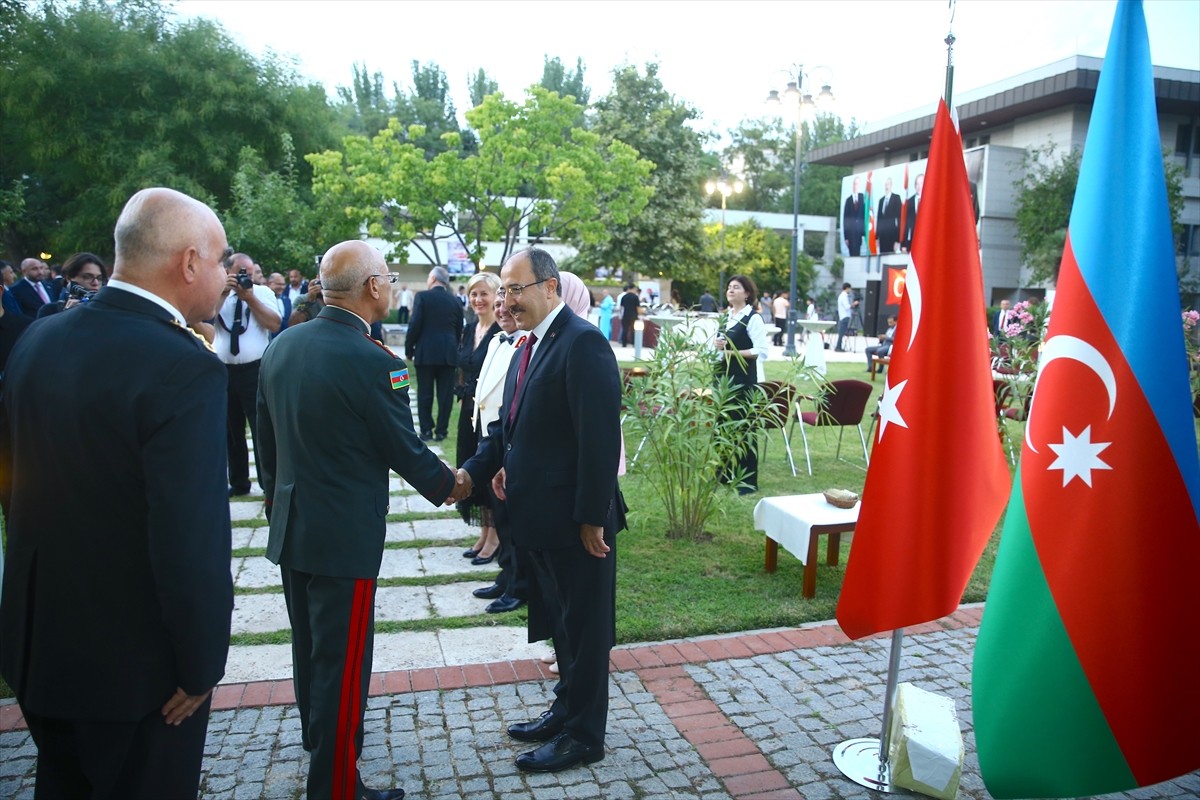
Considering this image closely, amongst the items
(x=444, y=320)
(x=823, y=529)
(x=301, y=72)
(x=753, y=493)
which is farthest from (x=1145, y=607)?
(x=301, y=72)

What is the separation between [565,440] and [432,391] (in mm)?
7054

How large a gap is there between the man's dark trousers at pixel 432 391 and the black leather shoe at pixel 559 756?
6.68 metres

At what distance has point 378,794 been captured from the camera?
3.01 meters

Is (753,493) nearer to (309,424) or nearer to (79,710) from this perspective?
(309,424)

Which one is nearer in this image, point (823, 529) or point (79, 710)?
point (79, 710)

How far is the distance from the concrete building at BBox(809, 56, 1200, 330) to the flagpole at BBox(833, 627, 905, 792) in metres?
28.7

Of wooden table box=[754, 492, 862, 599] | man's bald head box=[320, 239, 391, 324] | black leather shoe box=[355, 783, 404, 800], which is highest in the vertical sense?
man's bald head box=[320, 239, 391, 324]

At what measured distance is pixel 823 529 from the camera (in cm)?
513

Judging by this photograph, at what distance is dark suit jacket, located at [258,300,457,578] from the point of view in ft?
9.14

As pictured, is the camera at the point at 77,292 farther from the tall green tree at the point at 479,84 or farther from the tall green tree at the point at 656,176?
the tall green tree at the point at 479,84

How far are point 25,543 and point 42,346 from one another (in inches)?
18.3

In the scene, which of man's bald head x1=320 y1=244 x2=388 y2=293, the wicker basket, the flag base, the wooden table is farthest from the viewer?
the wicker basket

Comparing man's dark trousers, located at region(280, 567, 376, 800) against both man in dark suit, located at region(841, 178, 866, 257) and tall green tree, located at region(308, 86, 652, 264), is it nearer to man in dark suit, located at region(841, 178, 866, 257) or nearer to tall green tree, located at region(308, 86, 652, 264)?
tall green tree, located at region(308, 86, 652, 264)

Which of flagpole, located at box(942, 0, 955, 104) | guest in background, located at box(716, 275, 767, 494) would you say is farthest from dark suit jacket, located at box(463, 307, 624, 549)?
guest in background, located at box(716, 275, 767, 494)
